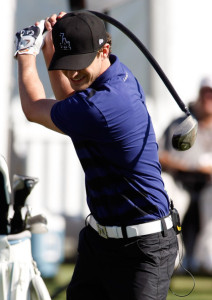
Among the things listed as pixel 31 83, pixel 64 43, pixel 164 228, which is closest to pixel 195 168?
pixel 164 228

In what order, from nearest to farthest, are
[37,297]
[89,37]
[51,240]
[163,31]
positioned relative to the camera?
[89,37] < [37,297] < [51,240] < [163,31]

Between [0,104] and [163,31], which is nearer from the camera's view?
[0,104]

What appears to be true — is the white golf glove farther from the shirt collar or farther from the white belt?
the white belt

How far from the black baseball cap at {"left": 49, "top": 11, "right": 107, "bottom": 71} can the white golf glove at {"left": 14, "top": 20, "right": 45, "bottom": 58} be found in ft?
0.66

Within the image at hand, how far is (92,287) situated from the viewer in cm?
462

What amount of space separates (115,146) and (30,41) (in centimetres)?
73

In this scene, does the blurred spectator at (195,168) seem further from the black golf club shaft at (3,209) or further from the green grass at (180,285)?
the black golf club shaft at (3,209)

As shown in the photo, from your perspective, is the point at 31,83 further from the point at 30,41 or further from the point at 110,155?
the point at 110,155

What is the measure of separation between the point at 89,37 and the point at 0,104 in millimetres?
4993

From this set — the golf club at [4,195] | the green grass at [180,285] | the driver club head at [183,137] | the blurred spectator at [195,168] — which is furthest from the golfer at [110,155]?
the blurred spectator at [195,168]

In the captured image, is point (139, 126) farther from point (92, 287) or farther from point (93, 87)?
point (92, 287)

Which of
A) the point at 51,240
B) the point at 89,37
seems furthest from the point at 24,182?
the point at 51,240

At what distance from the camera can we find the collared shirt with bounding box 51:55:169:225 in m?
4.34

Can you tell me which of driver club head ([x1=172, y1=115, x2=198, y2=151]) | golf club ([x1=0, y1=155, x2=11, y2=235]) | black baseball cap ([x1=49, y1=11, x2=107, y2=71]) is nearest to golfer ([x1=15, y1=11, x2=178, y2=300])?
black baseball cap ([x1=49, y1=11, x2=107, y2=71])
